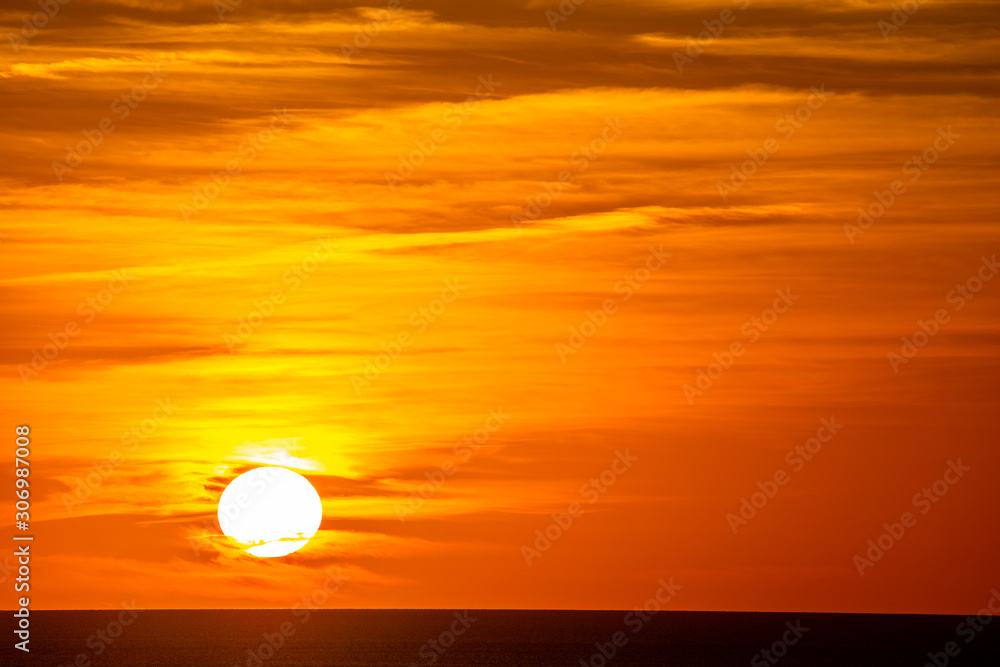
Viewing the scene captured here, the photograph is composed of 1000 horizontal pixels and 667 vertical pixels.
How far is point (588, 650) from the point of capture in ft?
561

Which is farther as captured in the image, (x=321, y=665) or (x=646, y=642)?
(x=646, y=642)

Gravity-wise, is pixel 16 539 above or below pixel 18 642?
below

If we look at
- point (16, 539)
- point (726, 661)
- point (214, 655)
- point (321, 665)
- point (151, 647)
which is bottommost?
point (16, 539)

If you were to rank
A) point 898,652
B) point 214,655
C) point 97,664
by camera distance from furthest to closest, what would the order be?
1. point 898,652
2. point 214,655
3. point 97,664

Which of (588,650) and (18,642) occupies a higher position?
(18,642)

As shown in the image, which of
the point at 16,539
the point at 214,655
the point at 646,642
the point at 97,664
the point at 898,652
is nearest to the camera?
the point at 16,539

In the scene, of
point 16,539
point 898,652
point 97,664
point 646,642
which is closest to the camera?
point 16,539

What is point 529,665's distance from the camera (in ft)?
472

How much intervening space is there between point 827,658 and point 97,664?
87232mm

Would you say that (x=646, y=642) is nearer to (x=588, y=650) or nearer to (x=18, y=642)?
(x=588, y=650)

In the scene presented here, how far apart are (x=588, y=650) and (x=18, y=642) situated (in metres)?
86.2

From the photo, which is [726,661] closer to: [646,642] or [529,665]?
[529,665]

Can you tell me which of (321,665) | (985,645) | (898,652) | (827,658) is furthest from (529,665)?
(985,645)

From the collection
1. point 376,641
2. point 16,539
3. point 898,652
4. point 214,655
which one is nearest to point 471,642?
point 376,641
